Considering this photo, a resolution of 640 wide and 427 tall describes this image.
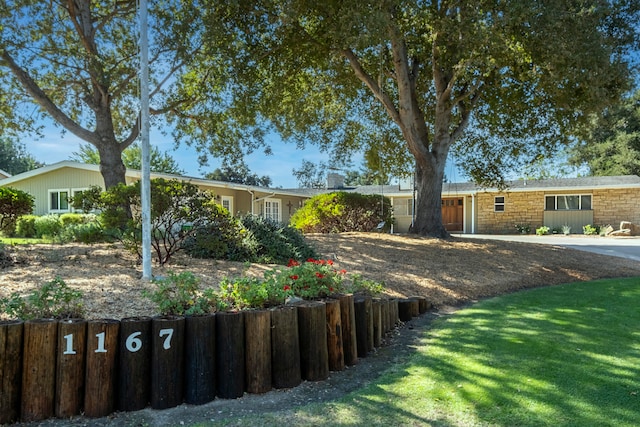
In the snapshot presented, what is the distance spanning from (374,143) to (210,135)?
228 inches

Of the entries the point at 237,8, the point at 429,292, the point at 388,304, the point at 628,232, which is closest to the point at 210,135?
the point at 237,8

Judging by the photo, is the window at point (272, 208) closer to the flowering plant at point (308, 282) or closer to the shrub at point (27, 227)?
the shrub at point (27, 227)

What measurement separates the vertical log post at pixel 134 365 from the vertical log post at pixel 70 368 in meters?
0.24

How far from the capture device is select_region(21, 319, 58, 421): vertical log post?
2.82m

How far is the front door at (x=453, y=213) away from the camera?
27.8 metres

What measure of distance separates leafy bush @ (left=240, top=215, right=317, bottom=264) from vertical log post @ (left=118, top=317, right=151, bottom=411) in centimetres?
411

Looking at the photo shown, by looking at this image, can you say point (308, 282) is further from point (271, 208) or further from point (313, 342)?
point (271, 208)

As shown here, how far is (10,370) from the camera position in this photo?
2.81 m

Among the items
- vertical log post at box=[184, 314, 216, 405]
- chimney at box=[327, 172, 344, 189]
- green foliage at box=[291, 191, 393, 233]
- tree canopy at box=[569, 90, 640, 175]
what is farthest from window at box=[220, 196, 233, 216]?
tree canopy at box=[569, 90, 640, 175]

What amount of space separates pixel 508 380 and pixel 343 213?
1155 cm

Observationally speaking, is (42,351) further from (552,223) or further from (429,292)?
(552,223)

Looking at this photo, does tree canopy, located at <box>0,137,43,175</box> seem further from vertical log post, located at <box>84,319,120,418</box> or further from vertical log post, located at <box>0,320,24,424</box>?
vertical log post, located at <box>84,319,120,418</box>

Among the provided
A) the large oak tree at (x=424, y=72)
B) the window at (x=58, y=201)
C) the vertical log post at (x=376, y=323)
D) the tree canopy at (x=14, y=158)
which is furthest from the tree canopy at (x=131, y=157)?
the vertical log post at (x=376, y=323)

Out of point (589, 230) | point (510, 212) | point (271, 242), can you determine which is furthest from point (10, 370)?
point (510, 212)
